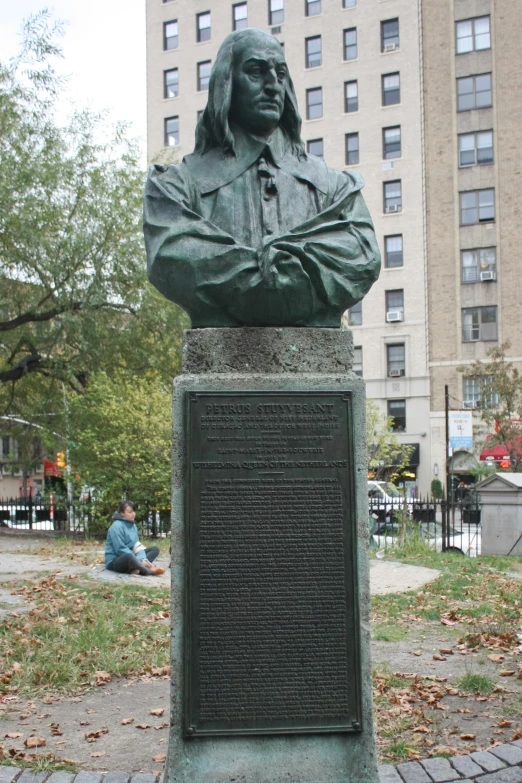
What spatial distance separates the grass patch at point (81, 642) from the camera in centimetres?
631

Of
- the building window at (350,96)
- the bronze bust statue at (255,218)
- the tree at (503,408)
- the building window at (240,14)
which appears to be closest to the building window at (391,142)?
the building window at (350,96)


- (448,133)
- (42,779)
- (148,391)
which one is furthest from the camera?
(448,133)

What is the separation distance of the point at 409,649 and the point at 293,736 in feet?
11.6

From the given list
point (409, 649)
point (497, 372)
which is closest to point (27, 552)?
point (409, 649)

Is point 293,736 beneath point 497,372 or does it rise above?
beneath

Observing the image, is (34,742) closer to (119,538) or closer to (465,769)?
(465,769)

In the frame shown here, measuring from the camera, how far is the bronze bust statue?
426 centimetres

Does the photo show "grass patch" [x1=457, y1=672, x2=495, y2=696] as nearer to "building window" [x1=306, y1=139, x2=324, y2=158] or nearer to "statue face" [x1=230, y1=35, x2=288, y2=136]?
"statue face" [x1=230, y1=35, x2=288, y2=136]

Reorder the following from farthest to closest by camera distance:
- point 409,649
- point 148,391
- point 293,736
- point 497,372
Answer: point 497,372 → point 148,391 → point 409,649 → point 293,736

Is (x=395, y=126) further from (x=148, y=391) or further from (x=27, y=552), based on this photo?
(x=27, y=552)

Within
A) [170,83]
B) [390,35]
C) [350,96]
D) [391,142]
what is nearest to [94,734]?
[391,142]

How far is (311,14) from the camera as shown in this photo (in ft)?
154

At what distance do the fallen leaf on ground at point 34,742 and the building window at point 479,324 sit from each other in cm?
4023

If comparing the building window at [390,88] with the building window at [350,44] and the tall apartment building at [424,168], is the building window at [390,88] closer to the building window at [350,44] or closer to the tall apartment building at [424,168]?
the tall apartment building at [424,168]
